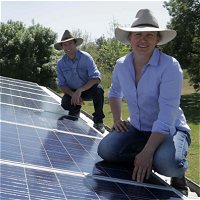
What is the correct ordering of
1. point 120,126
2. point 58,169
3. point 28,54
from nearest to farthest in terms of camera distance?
point 58,169, point 120,126, point 28,54

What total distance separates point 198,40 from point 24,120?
67.9 feet

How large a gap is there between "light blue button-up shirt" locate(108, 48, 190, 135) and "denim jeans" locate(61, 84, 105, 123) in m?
2.49

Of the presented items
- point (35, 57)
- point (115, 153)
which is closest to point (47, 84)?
point (35, 57)

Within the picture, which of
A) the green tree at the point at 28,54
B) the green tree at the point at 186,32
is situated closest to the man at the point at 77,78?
the green tree at the point at 186,32

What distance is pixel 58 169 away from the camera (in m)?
3.87

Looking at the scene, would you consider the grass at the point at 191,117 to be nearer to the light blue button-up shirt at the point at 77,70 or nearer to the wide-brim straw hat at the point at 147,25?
the light blue button-up shirt at the point at 77,70

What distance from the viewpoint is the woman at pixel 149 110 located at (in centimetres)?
400

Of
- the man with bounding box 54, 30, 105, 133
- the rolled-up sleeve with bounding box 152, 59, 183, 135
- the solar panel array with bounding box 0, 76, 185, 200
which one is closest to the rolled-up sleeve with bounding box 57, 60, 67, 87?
the man with bounding box 54, 30, 105, 133

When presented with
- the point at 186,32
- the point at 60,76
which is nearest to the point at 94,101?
the point at 60,76

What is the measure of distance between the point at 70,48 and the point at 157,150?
3788 mm

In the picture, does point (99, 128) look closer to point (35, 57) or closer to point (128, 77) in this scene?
point (128, 77)

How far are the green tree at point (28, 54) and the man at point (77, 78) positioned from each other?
22751 millimetres

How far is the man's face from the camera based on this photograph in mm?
7395

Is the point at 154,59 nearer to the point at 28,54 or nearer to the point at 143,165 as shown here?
the point at 143,165
